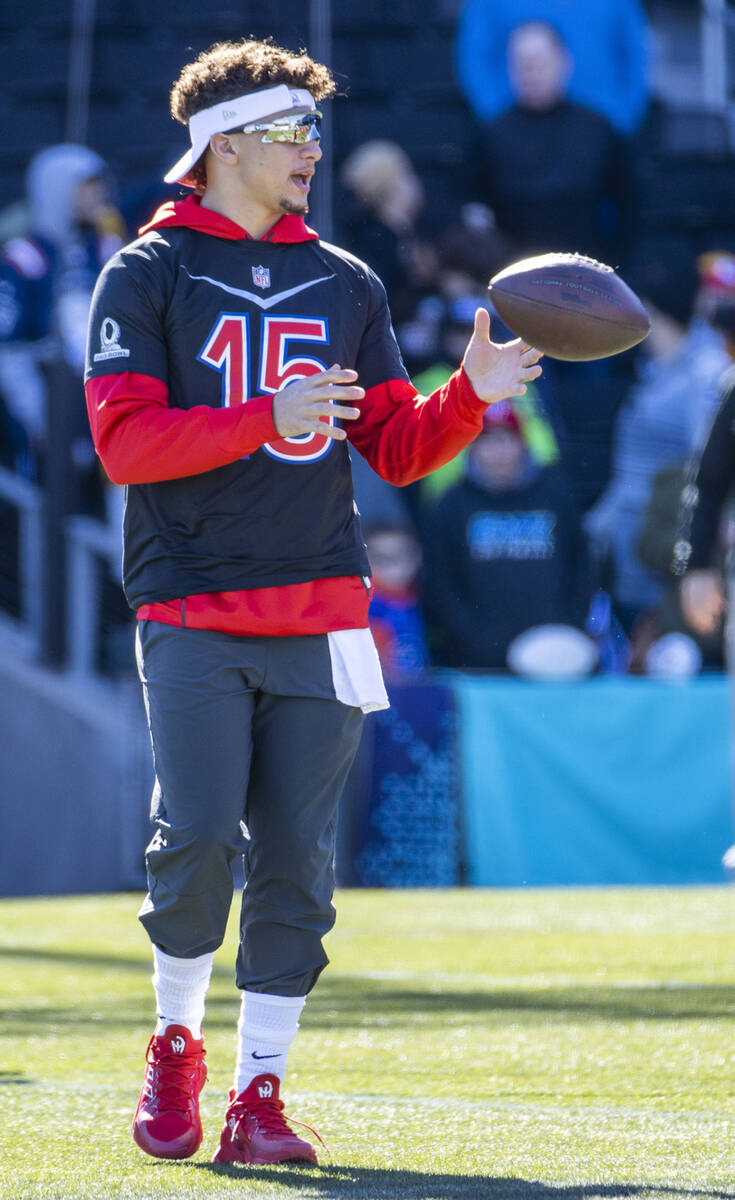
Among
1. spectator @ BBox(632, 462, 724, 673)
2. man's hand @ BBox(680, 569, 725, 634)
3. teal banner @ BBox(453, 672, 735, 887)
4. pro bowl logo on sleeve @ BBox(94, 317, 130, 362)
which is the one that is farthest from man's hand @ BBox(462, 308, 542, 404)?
spectator @ BBox(632, 462, 724, 673)

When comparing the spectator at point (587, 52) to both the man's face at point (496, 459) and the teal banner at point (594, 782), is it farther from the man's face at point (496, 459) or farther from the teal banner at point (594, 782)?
the teal banner at point (594, 782)

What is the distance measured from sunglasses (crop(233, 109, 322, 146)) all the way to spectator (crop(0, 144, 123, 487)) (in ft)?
23.5

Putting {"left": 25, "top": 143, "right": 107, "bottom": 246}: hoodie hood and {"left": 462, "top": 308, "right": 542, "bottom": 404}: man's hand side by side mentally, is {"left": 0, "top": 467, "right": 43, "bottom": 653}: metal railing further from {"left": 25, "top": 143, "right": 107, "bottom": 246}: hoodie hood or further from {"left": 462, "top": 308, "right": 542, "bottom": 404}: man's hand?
{"left": 462, "top": 308, "right": 542, "bottom": 404}: man's hand

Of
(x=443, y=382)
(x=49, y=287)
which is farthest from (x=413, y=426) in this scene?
(x=49, y=287)

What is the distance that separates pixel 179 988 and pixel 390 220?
8.59 m

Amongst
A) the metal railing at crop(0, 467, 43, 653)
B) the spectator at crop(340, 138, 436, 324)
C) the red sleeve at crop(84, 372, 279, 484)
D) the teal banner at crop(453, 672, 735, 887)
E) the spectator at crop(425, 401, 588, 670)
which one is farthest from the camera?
the spectator at crop(340, 138, 436, 324)

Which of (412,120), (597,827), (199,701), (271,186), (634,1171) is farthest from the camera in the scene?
(412,120)

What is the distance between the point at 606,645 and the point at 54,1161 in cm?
738

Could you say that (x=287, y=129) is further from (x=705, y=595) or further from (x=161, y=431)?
(x=705, y=595)

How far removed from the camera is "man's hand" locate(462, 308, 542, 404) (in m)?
3.07

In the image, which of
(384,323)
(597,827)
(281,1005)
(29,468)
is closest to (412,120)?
(29,468)

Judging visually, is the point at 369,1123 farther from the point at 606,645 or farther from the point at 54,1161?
the point at 606,645

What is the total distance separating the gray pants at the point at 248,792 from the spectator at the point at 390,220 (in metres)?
7.72

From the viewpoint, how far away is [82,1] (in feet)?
38.5
